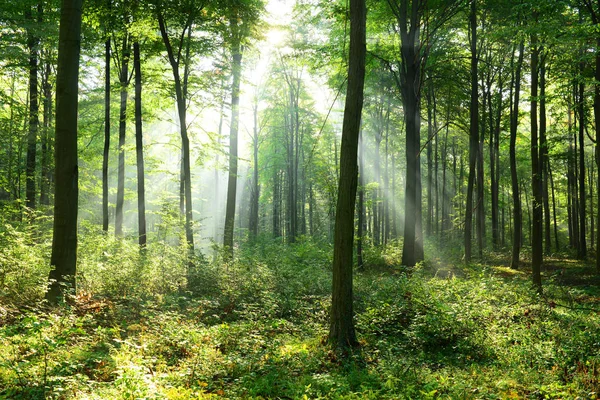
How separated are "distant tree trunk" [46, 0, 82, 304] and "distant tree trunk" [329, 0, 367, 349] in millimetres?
4773

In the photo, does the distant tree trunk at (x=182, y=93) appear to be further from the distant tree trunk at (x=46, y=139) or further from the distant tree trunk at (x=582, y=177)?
the distant tree trunk at (x=582, y=177)

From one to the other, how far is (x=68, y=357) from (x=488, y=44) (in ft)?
67.5

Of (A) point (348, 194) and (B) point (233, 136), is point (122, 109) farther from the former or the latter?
(A) point (348, 194)

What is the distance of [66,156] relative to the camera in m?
6.66

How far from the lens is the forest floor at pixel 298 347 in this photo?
4.47m

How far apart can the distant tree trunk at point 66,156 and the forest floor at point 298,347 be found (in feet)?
2.59

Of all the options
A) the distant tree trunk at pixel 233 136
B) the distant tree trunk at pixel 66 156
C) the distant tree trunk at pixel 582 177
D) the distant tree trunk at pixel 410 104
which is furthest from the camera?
the distant tree trunk at pixel 582 177

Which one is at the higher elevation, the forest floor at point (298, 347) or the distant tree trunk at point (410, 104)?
the distant tree trunk at point (410, 104)

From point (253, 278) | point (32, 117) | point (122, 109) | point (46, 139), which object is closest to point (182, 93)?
point (122, 109)

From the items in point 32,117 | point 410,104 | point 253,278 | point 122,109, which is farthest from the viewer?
point 122,109

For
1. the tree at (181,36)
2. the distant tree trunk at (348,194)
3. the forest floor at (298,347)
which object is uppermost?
the tree at (181,36)

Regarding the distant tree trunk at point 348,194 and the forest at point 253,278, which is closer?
the forest at point 253,278

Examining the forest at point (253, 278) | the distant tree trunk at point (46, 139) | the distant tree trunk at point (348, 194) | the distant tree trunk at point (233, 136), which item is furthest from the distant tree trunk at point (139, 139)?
the distant tree trunk at point (348, 194)

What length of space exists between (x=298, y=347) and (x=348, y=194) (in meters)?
2.76
